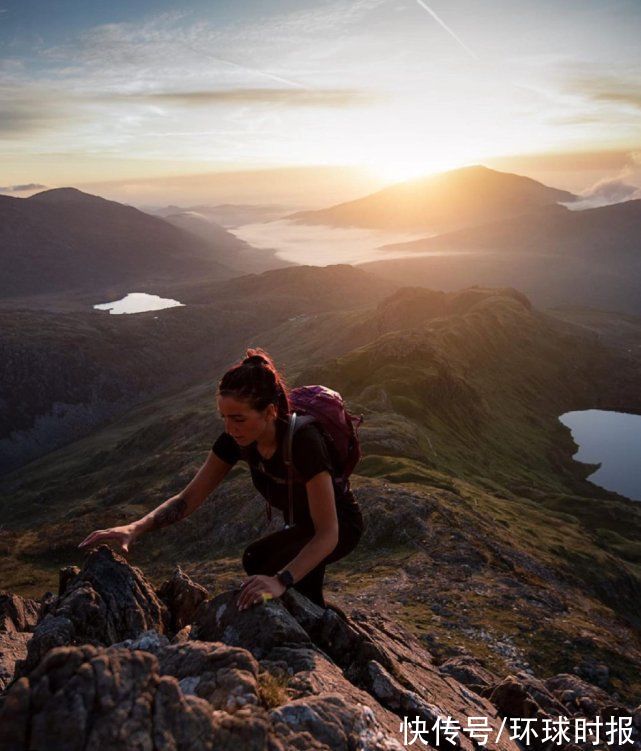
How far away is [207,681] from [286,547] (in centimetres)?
266

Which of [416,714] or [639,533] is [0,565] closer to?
[416,714]

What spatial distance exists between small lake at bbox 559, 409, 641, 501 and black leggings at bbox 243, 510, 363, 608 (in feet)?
395

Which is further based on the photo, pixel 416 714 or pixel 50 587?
pixel 50 587

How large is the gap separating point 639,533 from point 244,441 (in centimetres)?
8895

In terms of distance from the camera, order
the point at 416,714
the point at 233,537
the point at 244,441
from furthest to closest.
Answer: the point at 233,537
the point at 416,714
the point at 244,441

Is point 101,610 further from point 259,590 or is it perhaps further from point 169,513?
point 259,590

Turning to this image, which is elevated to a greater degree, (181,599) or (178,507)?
(178,507)

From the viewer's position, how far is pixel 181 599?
14.4 meters

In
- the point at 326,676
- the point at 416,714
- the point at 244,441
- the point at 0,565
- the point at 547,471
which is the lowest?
the point at 547,471

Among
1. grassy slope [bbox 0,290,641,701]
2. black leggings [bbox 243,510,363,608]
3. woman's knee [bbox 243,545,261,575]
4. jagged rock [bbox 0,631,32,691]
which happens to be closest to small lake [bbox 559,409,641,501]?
grassy slope [bbox 0,290,641,701]

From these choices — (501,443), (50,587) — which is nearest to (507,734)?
(50,587)

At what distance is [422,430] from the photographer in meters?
93.2

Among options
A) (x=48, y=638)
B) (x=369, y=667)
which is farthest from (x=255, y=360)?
(x=48, y=638)

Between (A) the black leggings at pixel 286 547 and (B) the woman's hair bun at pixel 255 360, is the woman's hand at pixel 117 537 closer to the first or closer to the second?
(A) the black leggings at pixel 286 547
